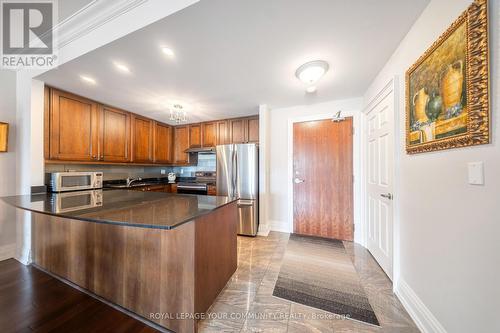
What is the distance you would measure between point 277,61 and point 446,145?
1.50 meters

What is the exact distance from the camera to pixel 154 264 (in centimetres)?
124

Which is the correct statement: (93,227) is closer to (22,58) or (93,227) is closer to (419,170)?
(22,58)

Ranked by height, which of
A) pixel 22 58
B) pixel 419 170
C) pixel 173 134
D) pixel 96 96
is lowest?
pixel 419 170

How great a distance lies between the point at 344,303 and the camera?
1.49 m

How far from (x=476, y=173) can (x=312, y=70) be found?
4.95 ft

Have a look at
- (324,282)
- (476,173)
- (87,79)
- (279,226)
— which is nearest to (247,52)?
(476,173)

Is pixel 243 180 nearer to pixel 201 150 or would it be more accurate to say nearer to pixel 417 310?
pixel 201 150

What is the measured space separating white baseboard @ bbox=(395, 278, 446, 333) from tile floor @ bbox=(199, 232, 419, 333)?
5cm

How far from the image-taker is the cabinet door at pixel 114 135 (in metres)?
2.85

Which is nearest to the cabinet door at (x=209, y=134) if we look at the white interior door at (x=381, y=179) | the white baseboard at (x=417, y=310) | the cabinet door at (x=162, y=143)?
the cabinet door at (x=162, y=143)

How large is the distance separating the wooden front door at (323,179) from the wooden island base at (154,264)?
172 centimetres

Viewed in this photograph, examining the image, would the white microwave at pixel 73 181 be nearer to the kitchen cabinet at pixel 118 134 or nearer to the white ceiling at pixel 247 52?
the kitchen cabinet at pixel 118 134

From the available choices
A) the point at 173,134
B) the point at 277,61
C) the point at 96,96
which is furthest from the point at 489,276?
the point at 173,134

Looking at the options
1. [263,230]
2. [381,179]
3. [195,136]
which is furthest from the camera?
[195,136]
